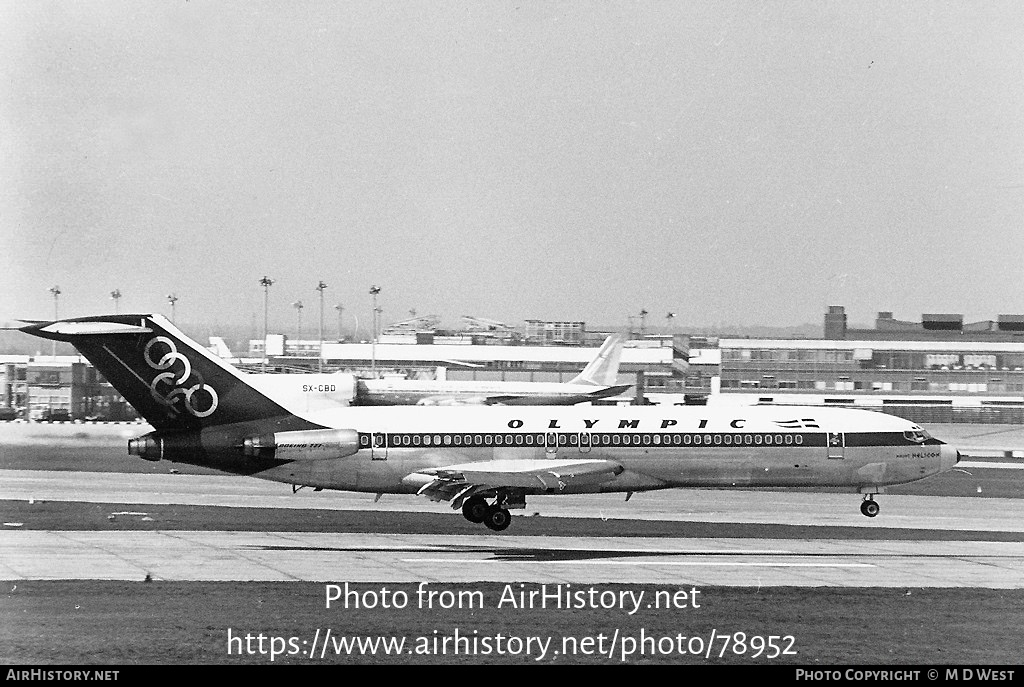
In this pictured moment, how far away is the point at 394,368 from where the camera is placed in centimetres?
10344

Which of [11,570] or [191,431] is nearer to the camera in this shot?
[11,570]

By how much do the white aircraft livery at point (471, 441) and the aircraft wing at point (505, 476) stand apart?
0.04 m

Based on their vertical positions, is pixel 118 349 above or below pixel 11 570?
above

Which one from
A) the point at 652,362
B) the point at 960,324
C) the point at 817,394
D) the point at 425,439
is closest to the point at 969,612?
the point at 425,439

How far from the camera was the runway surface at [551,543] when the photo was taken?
26.1 metres

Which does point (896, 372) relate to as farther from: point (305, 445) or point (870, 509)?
point (305, 445)

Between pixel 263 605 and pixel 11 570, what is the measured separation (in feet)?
24.8

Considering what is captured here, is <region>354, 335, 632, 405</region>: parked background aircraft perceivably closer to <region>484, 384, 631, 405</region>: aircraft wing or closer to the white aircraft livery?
<region>484, 384, 631, 405</region>: aircraft wing

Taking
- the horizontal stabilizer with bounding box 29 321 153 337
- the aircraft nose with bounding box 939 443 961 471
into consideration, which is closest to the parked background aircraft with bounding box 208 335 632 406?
the aircraft nose with bounding box 939 443 961 471

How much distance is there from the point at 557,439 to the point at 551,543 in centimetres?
449

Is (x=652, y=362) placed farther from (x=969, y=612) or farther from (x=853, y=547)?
(x=969, y=612)

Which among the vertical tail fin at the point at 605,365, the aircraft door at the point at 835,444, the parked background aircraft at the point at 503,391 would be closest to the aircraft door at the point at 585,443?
the aircraft door at the point at 835,444

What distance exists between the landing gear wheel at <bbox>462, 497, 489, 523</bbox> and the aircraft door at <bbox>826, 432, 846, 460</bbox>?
39.2 feet

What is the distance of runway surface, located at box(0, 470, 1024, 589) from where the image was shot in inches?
1029
